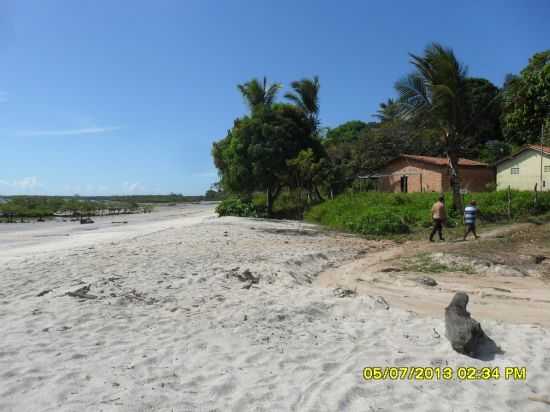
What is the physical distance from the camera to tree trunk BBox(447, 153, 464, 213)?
687 inches

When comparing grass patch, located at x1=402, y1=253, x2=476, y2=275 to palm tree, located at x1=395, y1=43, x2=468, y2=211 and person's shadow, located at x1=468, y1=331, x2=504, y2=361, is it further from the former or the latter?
palm tree, located at x1=395, y1=43, x2=468, y2=211

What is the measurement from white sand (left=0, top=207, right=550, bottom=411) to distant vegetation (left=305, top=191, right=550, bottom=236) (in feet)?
32.8

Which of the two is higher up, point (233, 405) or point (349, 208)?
point (349, 208)

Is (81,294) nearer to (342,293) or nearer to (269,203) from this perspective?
(342,293)

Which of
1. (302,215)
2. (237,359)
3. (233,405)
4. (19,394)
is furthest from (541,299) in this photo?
(302,215)

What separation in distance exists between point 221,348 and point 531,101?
24615mm

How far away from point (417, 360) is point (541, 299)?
142 inches

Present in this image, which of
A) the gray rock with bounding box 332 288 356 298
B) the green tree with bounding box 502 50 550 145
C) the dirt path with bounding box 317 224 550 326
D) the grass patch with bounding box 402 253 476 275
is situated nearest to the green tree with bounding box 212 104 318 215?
the green tree with bounding box 502 50 550 145

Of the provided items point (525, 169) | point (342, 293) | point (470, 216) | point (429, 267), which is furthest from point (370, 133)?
point (342, 293)

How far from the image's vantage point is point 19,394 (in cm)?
338

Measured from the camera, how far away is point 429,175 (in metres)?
28.1

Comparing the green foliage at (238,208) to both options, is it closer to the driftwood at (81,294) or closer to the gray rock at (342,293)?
the gray rock at (342,293)

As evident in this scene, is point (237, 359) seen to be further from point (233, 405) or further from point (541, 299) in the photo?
point (541, 299)

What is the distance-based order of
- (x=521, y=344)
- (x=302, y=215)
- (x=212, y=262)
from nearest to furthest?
1. (x=521, y=344)
2. (x=212, y=262)
3. (x=302, y=215)
